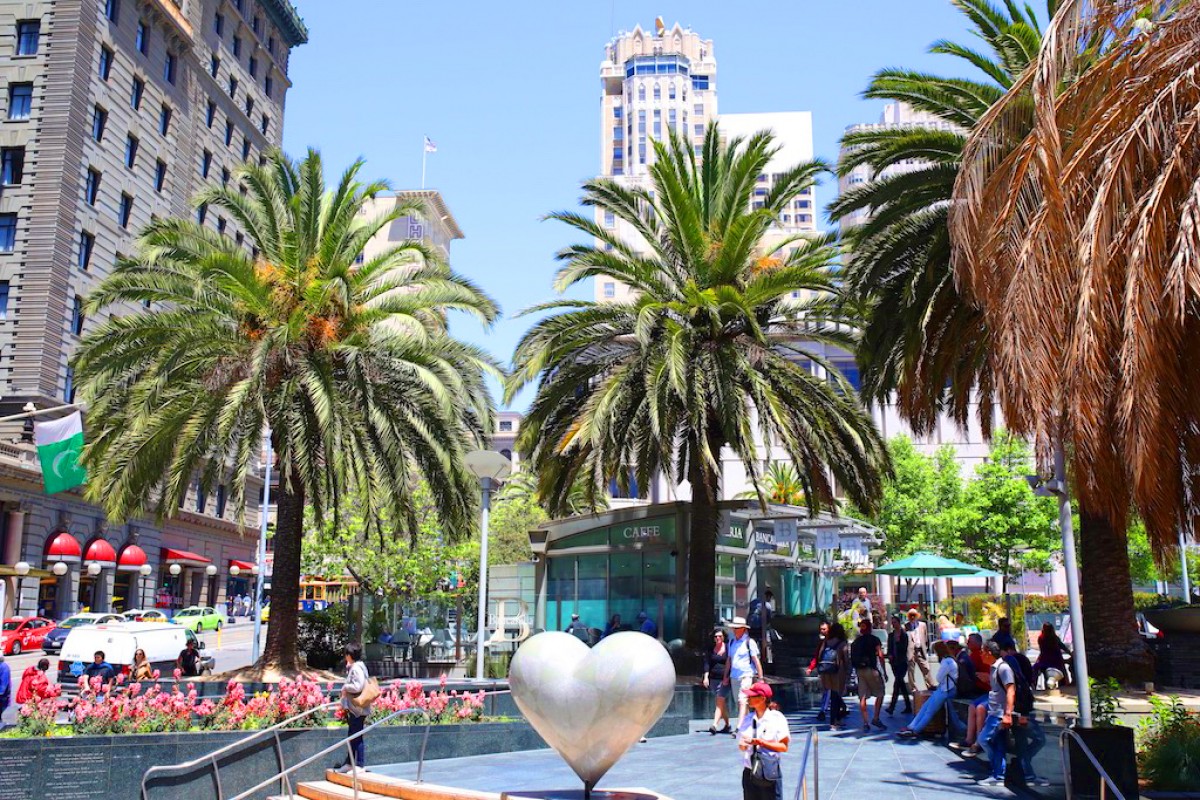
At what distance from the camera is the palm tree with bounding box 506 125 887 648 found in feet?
63.4

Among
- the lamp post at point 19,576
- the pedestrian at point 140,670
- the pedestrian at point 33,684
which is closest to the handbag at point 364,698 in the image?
the pedestrian at point 33,684

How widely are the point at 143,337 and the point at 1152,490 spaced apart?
1750 centimetres

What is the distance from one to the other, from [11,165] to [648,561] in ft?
120

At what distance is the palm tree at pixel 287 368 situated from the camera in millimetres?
19781

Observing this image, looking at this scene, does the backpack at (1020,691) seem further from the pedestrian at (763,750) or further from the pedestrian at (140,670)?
the pedestrian at (140,670)

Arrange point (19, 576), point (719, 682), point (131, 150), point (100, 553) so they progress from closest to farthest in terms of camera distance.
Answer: point (719, 682) → point (19, 576) → point (100, 553) → point (131, 150)

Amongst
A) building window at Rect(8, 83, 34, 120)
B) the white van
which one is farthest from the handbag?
building window at Rect(8, 83, 34, 120)

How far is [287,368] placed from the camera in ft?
67.6

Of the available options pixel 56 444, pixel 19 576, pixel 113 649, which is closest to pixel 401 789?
pixel 113 649

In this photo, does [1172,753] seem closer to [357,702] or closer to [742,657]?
[742,657]

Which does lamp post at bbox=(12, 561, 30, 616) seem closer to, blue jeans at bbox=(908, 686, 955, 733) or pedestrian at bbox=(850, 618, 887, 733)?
pedestrian at bbox=(850, 618, 887, 733)

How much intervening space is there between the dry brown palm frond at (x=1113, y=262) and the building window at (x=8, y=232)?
44.2m

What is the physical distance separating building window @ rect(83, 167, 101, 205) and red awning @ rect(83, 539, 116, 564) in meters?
14.6

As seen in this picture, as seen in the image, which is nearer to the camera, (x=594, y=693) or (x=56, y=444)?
(x=594, y=693)
